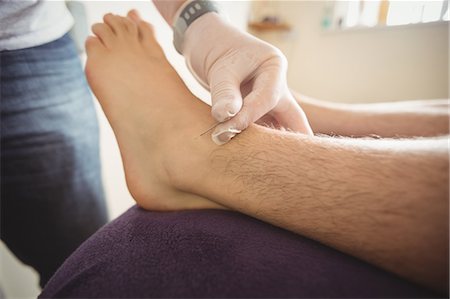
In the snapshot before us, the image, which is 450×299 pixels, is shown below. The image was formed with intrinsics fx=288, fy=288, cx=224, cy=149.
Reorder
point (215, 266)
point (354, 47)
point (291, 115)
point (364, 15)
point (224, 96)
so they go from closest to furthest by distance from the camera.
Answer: point (215, 266), point (224, 96), point (291, 115), point (364, 15), point (354, 47)

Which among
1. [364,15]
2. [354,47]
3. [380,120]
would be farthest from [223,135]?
[354,47]

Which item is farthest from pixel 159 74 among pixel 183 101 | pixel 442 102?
pixel 442 102

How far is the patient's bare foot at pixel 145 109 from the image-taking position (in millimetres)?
542

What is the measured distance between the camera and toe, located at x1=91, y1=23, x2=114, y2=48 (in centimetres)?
72

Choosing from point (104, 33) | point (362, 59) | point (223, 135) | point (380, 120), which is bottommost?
point (362, 59)

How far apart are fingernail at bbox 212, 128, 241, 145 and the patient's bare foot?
2.5 inches

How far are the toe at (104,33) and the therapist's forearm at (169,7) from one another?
0.47 ft

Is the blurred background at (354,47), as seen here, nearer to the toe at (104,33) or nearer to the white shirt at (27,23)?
the toe at (104,33)

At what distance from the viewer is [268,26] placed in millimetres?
2055

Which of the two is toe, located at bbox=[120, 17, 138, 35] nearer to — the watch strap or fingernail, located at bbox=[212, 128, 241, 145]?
the watch strap

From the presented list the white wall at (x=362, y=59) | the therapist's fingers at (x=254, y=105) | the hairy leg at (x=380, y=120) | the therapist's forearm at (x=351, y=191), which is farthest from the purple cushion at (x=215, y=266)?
the white wall at (x=362, y=59)

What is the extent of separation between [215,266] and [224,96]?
0.82 feet

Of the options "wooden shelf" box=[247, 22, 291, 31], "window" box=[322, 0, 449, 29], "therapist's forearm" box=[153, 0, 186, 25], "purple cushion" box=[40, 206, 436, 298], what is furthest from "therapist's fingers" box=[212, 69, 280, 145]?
"wooden shelf" box=[247, 22, 291, 31]

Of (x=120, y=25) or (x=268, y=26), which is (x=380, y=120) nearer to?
(x=120, y=25)
